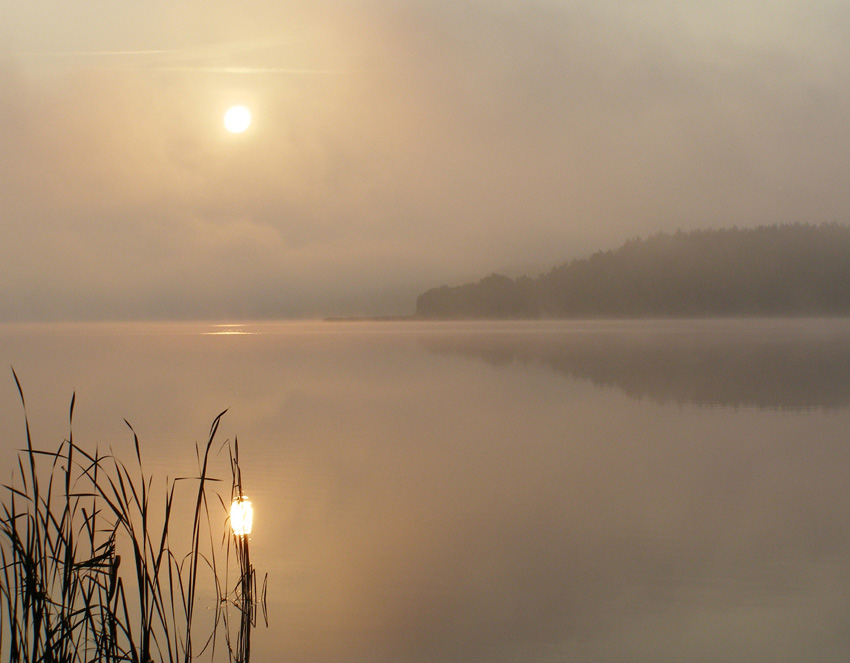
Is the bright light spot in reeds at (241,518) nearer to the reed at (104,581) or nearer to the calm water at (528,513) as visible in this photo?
the reed at (104,581)

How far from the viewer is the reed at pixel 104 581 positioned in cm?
263

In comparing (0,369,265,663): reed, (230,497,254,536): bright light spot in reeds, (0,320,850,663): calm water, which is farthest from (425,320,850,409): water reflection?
(230,497,254,536): bright light spot in reeds

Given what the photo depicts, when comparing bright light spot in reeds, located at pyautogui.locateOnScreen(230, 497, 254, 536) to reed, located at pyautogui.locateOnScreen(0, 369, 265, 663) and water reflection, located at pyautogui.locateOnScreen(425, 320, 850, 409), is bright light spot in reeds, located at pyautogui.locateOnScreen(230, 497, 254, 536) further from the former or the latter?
water reflection, located at pyautogui.locateOnScreen(425, 320, 850, 409)

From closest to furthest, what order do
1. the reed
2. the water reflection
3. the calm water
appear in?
the reed → the calm water → the water reflection

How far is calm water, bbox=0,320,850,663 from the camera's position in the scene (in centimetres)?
406

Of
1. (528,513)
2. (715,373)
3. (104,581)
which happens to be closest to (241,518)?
(104,581)

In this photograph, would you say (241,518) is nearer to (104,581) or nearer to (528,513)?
(104,581)

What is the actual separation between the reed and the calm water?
0.42 metres

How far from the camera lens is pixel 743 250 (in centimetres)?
10419

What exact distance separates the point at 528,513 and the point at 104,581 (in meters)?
3.71

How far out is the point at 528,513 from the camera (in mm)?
6527

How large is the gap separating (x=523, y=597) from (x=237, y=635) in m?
1.62

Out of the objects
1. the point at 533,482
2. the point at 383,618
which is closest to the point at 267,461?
the point at 533,482

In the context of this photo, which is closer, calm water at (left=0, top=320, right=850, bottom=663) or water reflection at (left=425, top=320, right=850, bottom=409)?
calm water at (left=0, top=320, right=850, bottom=663)
